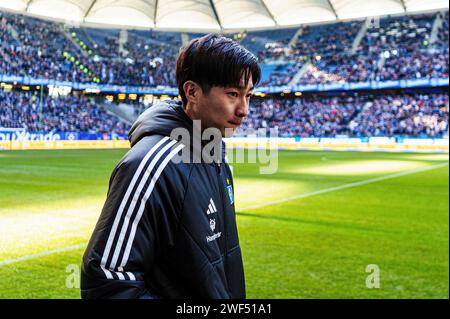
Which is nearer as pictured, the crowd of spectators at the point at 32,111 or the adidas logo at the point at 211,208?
the adidas logo at the point at 211,208

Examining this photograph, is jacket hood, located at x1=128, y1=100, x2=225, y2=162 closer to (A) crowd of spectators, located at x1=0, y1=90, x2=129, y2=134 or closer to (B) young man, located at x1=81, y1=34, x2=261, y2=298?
(B) young man, located at x1=81, y1=34, x2=261, y2=298

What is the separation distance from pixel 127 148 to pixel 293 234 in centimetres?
446

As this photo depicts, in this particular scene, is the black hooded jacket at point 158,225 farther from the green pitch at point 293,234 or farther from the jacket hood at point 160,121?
the green pitch at point 293,234

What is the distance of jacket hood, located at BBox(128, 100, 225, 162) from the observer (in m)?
1.41

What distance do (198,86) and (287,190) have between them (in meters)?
10.2

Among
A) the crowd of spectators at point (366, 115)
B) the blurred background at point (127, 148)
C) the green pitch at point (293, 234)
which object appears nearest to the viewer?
the blurred background at point (127, 148)

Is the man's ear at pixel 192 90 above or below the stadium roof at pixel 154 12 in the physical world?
below

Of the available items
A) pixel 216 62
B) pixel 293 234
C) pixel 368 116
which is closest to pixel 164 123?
pixel 216 62

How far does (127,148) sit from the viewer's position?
2758mm

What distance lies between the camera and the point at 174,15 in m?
2.73

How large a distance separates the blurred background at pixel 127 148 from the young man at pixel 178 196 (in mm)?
453

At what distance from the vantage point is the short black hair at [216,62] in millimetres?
1390

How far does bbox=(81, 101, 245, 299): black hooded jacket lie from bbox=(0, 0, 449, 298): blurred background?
45 cm

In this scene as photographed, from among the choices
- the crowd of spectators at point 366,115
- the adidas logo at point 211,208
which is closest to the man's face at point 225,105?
the adidas logo at point 211,208
